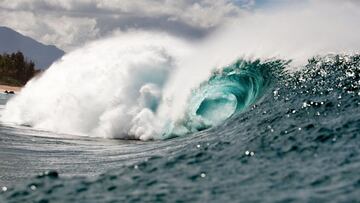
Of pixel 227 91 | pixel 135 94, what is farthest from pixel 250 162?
pixel 135 94

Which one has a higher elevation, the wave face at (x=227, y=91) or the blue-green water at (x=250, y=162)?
the wave face at (x=227, y=91)

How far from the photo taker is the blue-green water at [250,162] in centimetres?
790

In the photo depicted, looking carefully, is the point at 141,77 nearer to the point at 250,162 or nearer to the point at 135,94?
the point at 135,94

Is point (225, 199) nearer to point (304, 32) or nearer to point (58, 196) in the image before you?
point (58, 196)

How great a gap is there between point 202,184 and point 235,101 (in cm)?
1770

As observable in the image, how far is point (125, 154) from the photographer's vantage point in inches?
749

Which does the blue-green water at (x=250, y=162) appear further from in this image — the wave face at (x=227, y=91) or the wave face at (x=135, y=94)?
the wave face at (x=135, y=94)

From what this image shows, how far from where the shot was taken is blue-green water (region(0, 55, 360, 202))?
7902 millimetres

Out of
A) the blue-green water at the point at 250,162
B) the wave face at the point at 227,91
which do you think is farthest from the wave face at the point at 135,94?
the blue-green water at the point at 250,162

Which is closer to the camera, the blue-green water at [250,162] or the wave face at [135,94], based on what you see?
the blue-green water at [250,162]

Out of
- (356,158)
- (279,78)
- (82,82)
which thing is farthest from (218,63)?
(356,158)

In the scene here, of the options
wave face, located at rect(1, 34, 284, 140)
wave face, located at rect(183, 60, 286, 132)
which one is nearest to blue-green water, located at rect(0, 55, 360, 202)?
wave face, located at rect(183, 60, 286, 132)

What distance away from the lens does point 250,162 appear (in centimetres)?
973

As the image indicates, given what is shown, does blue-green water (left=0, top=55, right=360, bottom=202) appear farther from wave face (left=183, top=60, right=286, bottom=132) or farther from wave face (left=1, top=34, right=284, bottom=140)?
wave face (left=1, top=34, right=284, bottom=140)
